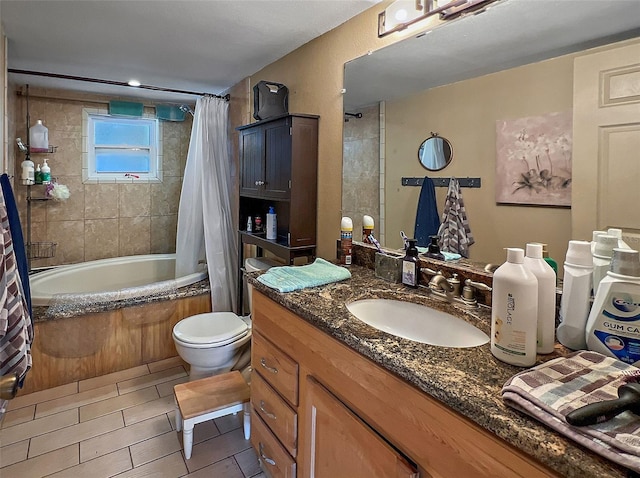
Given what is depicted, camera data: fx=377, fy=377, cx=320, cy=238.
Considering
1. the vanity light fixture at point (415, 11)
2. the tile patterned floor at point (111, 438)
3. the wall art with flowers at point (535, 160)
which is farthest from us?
the tile patterned floor at point (111, 438)

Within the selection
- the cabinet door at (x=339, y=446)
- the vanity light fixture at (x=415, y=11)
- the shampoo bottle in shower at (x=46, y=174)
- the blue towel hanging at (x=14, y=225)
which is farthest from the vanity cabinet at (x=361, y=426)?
the shampoo bottle in shower at (x=46, y=174)

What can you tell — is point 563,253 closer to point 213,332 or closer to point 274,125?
point 274,125

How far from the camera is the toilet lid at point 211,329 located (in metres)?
2.11

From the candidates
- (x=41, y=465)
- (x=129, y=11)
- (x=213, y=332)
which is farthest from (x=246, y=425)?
(x=129, y=11)

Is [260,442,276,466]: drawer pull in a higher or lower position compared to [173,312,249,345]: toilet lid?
lower

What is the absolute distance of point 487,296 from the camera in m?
1.27

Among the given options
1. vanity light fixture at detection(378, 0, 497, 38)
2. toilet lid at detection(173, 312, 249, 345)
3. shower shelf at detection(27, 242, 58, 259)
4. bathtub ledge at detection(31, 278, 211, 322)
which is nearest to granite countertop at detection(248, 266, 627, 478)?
toilet lid at detection(173, 312, 249, 345)

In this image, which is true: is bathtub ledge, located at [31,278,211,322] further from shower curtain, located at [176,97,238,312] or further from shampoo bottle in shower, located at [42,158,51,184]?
shampoo bottle in shower, located at [42,158,51,184]

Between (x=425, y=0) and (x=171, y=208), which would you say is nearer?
(x=425, y=0)

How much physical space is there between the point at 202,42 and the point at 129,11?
0.44 m

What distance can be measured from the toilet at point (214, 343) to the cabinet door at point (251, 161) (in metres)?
0.52

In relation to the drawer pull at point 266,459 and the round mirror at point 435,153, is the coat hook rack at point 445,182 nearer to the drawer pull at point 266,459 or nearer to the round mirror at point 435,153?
the round mirror at point 435,153

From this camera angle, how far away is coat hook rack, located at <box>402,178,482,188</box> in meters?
1.38

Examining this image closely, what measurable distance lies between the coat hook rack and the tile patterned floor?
4.84 ft
